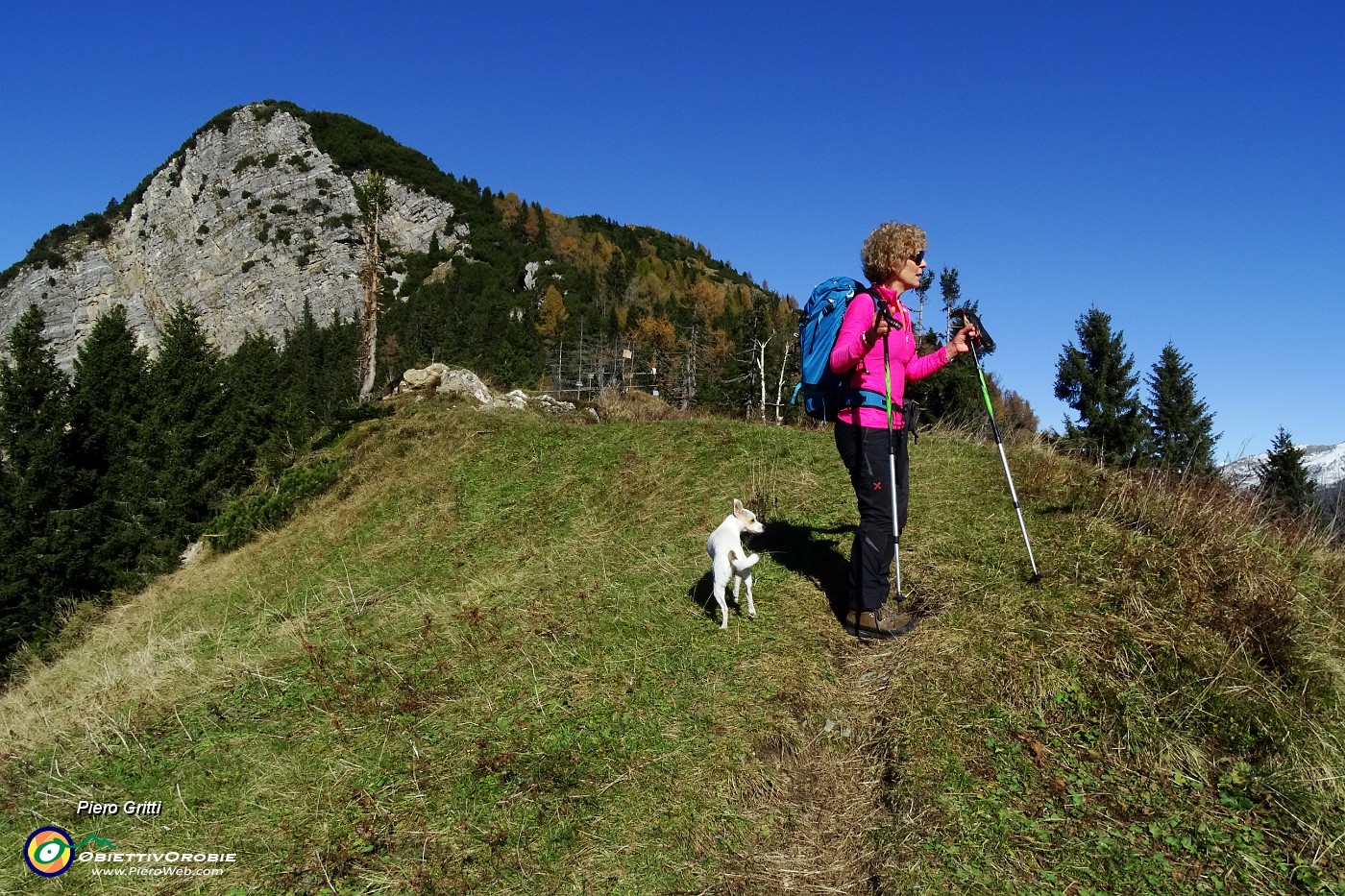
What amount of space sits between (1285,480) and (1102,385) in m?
11.7

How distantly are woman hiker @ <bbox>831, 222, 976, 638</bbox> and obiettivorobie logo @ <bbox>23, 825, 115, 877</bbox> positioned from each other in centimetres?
506

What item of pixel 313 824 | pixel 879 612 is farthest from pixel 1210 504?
pixel 313 824

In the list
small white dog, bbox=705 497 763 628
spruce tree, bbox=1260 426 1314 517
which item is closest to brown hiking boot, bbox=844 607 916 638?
small white dog, bbox=705 497 763 628

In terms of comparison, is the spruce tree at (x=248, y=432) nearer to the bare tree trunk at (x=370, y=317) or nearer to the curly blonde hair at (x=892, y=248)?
the bare tree trunk at (x=370, y=317)

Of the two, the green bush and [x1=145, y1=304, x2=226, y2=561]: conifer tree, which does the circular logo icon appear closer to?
the green bush

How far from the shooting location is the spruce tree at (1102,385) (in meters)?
29.9

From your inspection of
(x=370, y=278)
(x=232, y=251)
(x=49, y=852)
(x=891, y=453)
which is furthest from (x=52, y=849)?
(x=232, y=251)

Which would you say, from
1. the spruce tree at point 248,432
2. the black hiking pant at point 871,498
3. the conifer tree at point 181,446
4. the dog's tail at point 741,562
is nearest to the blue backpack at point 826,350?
the black hiking pant at point 871,498

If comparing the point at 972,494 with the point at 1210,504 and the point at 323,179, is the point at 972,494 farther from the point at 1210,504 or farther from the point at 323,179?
the point at 323,179

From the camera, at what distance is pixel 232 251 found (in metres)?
109

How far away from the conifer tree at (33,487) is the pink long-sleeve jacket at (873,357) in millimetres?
26936

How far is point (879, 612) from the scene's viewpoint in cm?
505

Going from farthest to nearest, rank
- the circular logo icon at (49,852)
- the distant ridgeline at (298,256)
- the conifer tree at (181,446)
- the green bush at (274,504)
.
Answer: the distant ridgeline at (298,256) → the conifer tree at (181,446) → the green bush at (274,504) → the circular logo icon at (49,852)

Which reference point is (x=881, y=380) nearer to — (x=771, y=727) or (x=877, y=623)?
(x=877, y=623)
